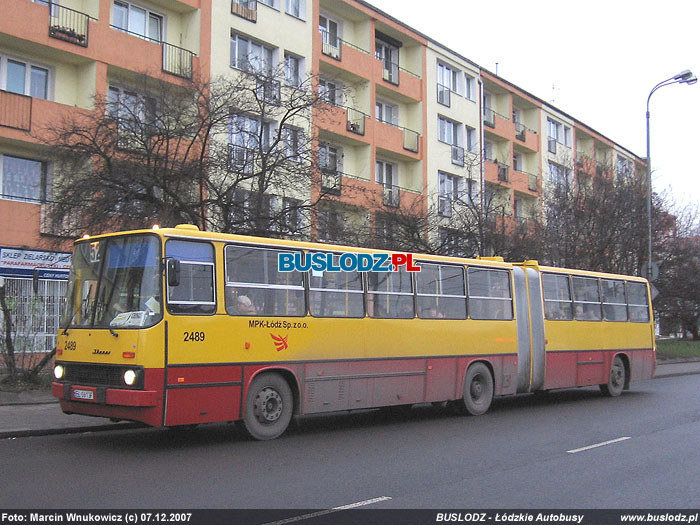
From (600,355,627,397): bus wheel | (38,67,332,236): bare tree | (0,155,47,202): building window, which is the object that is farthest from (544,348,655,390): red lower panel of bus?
(0,155,47,202): building window

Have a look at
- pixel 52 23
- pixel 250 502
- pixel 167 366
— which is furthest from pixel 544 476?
pixel 52 23

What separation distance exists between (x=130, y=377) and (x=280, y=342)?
7.92 feet

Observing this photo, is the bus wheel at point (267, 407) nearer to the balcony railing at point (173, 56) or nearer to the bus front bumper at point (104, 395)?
the bus front bumper at point (104, 395)

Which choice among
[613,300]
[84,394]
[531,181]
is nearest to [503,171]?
[531,181]

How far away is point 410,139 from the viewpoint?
36781 mm

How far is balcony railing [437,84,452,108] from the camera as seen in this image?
128 ft

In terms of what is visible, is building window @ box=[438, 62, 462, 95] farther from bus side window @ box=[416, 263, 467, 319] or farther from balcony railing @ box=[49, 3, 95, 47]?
bus side window @ box=[416, 263, 467, 319]

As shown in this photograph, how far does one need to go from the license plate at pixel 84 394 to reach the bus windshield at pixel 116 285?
0.89 metres

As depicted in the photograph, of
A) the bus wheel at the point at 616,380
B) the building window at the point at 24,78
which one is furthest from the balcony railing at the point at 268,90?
the bus wheel at the point at 616,380

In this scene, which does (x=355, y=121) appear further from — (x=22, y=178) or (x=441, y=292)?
(x=441, y=292)

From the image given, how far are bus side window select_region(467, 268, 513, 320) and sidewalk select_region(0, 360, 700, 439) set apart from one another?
6836 millimetres

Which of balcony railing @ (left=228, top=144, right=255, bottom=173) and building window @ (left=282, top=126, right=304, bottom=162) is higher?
building window @ (left=282, top=126, right=304, bottom=162)
